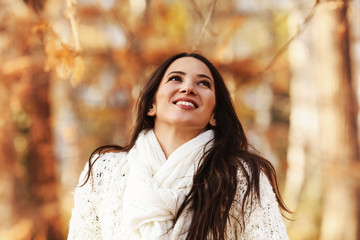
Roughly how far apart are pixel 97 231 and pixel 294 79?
32.0 ft

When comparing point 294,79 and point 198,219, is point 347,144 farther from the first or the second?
point 294,79

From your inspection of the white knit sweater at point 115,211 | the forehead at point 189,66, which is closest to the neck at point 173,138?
the white knit sweater at point 115,211

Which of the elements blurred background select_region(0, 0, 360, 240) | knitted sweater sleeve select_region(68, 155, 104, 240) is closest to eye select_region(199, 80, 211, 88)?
knitted sweater sleeve select_region(68, 155, 104, 240)

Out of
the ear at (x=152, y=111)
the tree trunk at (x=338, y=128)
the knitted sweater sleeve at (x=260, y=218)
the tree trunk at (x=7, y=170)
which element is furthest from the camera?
the tree trunk at (x=7, y=170)

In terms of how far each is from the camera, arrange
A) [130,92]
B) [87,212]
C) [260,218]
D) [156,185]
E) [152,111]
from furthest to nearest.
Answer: [130,92], [152,111], [87,212], [156,185], [260,218]

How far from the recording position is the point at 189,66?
2598 mm

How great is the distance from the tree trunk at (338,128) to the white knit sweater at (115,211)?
3837mm

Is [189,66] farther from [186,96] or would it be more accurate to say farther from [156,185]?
[156,185]

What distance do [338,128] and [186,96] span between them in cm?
394

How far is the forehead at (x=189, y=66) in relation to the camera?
2.58m

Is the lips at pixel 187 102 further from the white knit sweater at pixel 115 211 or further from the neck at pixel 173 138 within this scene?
the white knit sweater at pixel 115 211

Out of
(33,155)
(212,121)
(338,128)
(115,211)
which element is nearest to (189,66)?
(212,121)

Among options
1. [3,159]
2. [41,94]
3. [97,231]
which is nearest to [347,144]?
[97,231]

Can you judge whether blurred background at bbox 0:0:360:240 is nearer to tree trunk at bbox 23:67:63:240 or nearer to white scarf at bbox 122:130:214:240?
tree trunk at bbox 23:67:63:240
